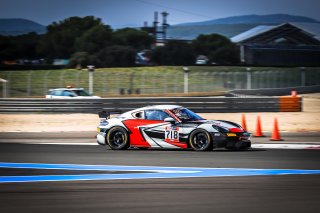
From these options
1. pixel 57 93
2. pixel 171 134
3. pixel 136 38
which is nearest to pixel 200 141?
pixel 171 134

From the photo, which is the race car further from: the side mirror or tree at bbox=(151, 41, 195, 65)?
tree at bbox=(151, 41, 195, 65)

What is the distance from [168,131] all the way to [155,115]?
24.5 inches

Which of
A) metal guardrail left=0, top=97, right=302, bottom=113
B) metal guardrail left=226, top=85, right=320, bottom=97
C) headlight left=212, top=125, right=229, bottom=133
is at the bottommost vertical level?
headlight left=212, top=125, right=229, bottom=133

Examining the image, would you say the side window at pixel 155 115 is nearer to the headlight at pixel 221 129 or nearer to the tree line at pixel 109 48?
the headlight at pixel 221 129

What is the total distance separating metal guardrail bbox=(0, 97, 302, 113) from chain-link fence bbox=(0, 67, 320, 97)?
1483 centimetres

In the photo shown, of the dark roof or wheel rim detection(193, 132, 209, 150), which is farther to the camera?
the dark roof

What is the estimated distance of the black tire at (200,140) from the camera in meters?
14.4

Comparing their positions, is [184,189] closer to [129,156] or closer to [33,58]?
[129,156]

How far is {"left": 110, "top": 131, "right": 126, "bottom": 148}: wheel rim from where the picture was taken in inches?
605

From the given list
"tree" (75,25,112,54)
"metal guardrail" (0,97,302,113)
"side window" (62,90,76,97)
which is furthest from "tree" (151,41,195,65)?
"metal guardrail" (0,97,302,113)

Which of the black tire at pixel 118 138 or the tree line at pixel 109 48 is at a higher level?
the tree line at pixel 109 48

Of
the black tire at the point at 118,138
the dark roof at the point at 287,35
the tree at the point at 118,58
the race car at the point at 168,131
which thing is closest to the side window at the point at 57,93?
the race car at the point at 168,131

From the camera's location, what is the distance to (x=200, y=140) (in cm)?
1455

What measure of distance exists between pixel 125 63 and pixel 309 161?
192 feet
